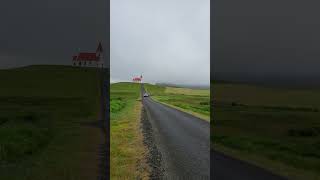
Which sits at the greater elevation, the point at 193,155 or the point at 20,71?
the point at 20,71

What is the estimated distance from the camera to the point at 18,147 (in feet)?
87.9

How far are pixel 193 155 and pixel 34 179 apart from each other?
33.2 ft

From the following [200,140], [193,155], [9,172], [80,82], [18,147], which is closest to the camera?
[9,172]

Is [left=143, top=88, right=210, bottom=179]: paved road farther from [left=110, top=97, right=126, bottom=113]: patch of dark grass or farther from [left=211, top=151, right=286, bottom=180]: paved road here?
[left=110, top=97, right=126, bottom=113]: patch of dark grass

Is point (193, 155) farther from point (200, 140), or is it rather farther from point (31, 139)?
point (31, 139)

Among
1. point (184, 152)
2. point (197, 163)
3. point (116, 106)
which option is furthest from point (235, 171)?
point (116, 106)

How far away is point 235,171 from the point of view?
18750 mm

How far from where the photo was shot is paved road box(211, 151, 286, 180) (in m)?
17.5

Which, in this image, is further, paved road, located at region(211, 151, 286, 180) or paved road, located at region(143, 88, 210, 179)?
paved road, located at region(143, 88, 210, 179)

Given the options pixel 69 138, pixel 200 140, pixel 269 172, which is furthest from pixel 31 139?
pixel 269 172

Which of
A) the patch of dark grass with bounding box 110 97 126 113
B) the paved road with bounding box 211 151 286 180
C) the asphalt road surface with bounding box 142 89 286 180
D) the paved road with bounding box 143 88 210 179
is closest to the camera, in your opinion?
the paved road with bounding box 211 151 286 180

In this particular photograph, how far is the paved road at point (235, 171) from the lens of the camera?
17453 millimetres

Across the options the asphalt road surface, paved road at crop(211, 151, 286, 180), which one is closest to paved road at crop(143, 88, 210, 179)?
the asphalt road surface

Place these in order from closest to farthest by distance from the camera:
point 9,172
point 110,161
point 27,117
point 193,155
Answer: point 9,172 < point 110,161 < point 193,155 < point 27,117
